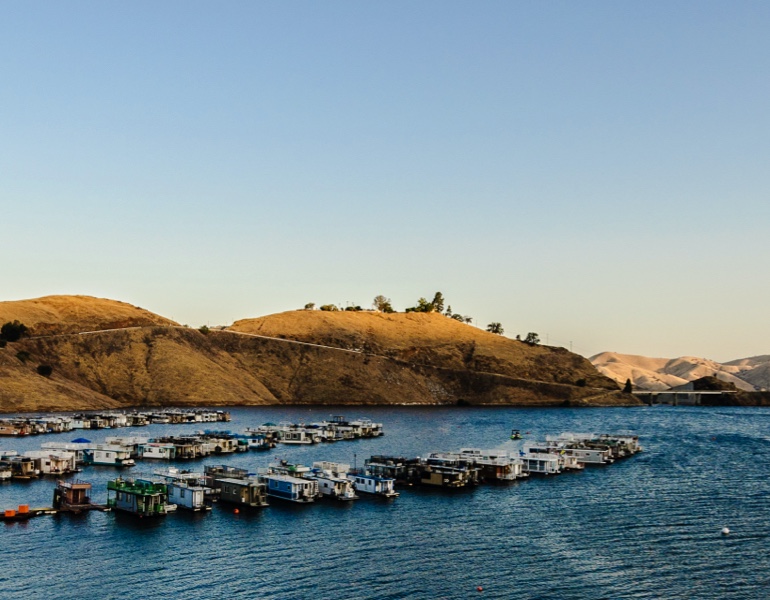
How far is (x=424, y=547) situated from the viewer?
77375 millimetres

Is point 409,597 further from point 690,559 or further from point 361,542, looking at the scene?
point 690,559

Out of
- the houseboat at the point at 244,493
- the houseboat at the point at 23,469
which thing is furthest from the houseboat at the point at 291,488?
the houseboat at the point at 23,469

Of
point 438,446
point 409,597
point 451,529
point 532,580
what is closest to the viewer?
point 409,597

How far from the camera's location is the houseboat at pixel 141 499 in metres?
86.6

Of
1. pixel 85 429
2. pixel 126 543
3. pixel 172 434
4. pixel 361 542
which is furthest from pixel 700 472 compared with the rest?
pixel 85 429

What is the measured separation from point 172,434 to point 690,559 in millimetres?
122530

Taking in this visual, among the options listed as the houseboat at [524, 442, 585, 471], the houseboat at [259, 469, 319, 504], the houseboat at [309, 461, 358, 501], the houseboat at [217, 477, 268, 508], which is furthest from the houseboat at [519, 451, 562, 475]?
the houseboat at [217, 477, 268, 508]

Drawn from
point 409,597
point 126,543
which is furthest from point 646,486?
point 126,543

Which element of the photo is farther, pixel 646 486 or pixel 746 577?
pixel 646 486

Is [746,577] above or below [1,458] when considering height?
below

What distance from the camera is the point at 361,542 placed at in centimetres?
7862

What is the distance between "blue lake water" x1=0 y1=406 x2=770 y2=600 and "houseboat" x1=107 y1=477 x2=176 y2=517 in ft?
3.94

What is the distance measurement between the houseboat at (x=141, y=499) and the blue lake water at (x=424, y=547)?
1.20 metres

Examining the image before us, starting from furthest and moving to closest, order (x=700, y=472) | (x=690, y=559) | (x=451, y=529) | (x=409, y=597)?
1. (x=700, y=472)
2. (x=451, y=529)
3. (x=690, y=559)
4. (x=409, y=597)
